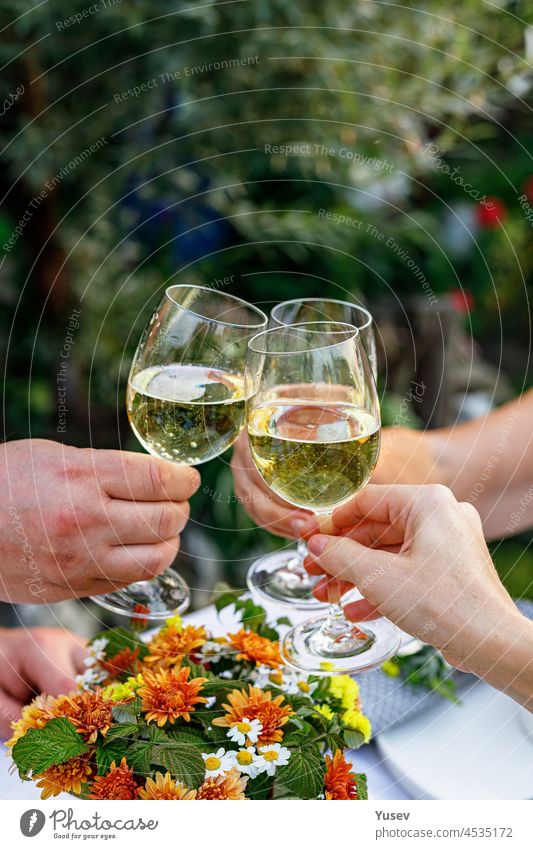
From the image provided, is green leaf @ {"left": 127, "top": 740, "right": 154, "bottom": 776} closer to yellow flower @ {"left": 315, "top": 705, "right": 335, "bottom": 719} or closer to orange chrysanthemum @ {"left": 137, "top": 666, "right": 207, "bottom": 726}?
orange chrysanthemum @ {"left": 137, "top": 666, "right": 207, "bottom": 726}

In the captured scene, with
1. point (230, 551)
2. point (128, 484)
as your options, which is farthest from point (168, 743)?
point (230, 551)

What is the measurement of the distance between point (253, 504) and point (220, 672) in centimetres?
33

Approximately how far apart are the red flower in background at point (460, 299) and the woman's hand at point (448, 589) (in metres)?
1.98

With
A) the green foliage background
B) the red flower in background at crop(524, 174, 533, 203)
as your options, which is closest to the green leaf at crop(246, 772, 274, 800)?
the green foliage background

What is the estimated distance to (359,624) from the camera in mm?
772

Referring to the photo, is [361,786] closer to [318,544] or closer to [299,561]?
[318,544]

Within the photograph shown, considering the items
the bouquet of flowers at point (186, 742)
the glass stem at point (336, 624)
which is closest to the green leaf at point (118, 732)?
the bouquet of flowers at point (186, 742)

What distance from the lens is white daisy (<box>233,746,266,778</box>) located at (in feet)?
1.85

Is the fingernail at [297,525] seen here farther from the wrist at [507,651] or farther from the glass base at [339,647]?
the wrist at [507,651]

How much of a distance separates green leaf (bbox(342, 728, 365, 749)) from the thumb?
0.35 feet

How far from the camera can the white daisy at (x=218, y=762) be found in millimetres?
567

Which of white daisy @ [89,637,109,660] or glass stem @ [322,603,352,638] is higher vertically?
glass stem @ [322,603,352,638]

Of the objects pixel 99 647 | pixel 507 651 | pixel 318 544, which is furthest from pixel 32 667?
pixel 507 651

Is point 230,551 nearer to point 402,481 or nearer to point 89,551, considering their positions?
point 402,481
